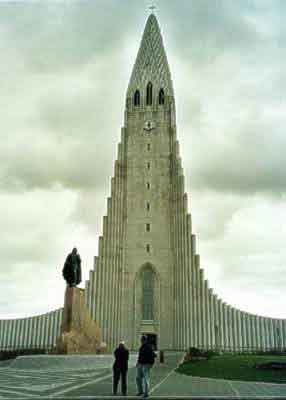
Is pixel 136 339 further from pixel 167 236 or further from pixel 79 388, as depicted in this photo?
pixel 79 388

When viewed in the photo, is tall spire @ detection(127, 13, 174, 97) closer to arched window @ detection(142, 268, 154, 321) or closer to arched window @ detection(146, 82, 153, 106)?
arched window @ detection(146, 82, 153, 106)

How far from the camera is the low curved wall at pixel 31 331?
43.3 metres

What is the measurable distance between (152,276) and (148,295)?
1.75 m

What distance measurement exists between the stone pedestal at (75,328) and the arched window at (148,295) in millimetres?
17553

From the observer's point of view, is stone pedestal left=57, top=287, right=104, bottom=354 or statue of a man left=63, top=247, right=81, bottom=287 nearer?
stone pedestal left=57, top=287, right=104, bottom=354

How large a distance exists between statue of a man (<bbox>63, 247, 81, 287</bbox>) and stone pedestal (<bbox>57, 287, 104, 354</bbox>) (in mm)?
356

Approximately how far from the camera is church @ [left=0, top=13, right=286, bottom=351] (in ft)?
138

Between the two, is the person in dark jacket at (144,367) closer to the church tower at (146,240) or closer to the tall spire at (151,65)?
the church tower at (146,240)

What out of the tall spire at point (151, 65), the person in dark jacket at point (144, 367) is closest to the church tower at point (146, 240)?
the tall spire at point (151, 65)

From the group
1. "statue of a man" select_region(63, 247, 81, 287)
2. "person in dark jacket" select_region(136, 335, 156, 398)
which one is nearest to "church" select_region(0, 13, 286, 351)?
"statue of a man" select_region(63, 247, 81, 287)

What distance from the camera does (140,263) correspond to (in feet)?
145

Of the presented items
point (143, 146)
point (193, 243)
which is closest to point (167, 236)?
point (193, 243)

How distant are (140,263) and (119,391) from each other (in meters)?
32.7

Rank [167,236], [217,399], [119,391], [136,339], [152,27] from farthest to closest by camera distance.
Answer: [152,27], [167,236], [136,339], [119,391], [217,399]
